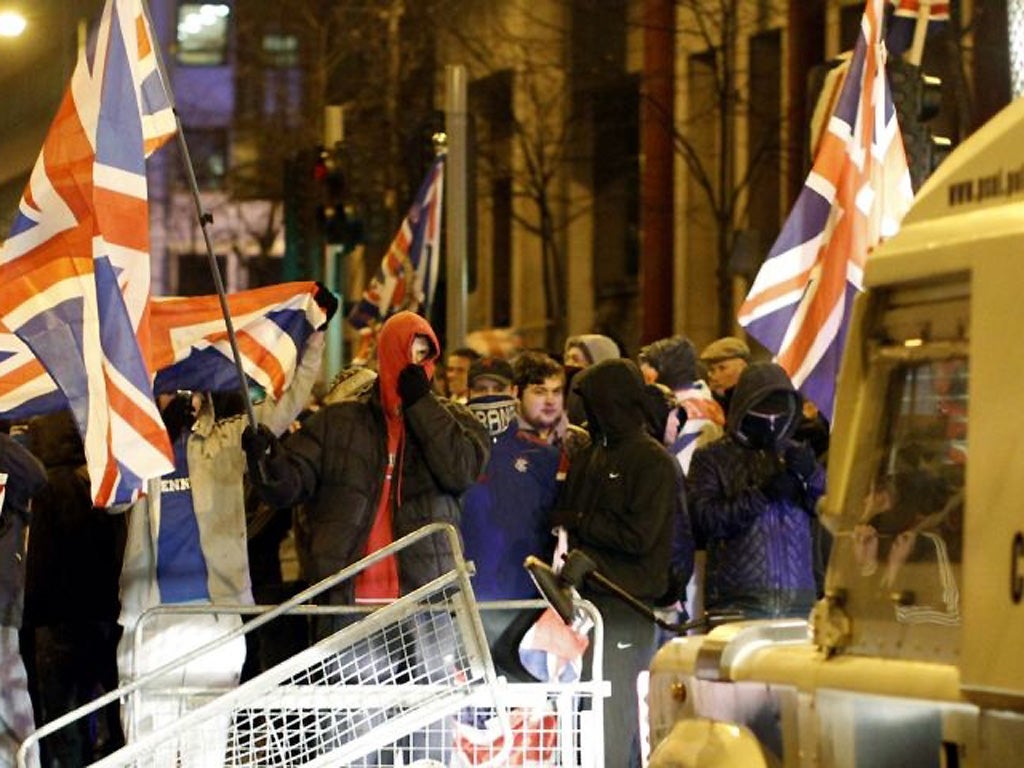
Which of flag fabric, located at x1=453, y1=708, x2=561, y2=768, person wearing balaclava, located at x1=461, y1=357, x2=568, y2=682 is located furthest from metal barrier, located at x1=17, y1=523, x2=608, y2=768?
person wearing balaclava, located at x1=461, y1=357, x2=568, y2=682

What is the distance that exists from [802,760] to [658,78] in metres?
29.6

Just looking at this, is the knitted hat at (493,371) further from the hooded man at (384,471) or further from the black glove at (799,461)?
the black glove at (799,461)

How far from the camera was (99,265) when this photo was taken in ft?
32.7

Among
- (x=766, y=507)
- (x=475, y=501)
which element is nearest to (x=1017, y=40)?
(x=766, y=507)

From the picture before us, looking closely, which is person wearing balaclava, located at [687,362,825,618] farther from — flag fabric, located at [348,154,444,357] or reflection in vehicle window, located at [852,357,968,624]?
flag fabric, located at [348,154,444,357]

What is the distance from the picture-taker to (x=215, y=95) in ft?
251

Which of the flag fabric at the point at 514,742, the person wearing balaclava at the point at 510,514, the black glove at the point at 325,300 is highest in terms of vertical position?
the black glove at the point at 325,300

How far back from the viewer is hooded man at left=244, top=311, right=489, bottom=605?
34.0 feet

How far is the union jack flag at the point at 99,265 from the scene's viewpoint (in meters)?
9.73

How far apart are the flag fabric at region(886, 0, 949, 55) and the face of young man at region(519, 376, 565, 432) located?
310cm

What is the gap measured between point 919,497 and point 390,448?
4969 millimetres

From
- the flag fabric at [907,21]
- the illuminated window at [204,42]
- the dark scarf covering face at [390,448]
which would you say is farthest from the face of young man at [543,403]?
the illuminated window at [204,42]

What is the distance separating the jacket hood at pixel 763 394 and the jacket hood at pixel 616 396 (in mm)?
451

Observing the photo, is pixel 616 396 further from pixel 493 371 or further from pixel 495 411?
pixel 493 371
